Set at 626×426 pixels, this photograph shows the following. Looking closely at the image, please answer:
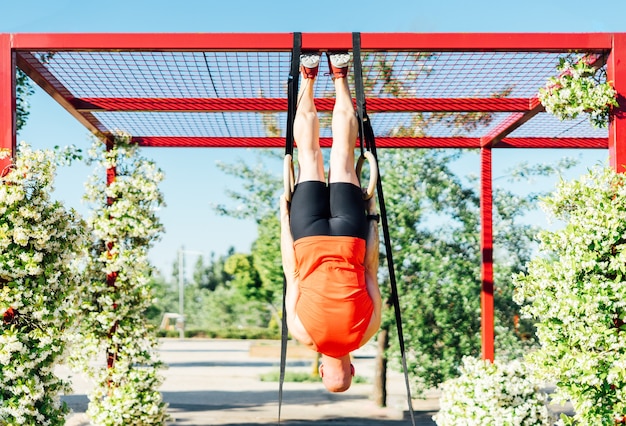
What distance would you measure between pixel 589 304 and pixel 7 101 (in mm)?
3900

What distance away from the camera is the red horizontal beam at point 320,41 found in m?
4.34

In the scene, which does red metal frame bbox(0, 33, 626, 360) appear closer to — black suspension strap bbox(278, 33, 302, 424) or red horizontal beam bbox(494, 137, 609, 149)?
black suspension strap bbox(278, 33, 302, 424)

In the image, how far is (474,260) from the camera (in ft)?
31.9

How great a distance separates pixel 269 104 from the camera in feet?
19.2

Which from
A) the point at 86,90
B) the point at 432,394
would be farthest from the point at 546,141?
the point at 432,394

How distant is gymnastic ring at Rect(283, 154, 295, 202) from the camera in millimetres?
3664

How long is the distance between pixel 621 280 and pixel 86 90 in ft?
14.4

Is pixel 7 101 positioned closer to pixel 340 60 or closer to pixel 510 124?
pixel 340 60

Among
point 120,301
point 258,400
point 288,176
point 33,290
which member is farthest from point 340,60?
point 258,400

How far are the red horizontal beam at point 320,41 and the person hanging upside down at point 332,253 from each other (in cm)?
46

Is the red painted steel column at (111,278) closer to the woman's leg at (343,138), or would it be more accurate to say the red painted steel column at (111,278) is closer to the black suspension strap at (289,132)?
the black suspension strap at (289,132)

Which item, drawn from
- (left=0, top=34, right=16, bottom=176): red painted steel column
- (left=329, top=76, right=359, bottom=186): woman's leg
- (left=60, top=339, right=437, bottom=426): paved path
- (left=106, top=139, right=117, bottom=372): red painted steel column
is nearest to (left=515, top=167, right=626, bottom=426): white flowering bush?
(left=329, top=76, right=359, bottom=186): woman's leg

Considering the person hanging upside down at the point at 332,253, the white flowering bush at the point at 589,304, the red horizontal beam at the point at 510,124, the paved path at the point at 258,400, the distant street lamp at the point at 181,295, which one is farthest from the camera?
the distant street lamp at the point at 181,295

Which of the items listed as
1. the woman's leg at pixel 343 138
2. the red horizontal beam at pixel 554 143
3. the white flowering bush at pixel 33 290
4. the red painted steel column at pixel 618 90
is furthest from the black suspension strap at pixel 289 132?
the red horizontal beam at pixel 554 143
